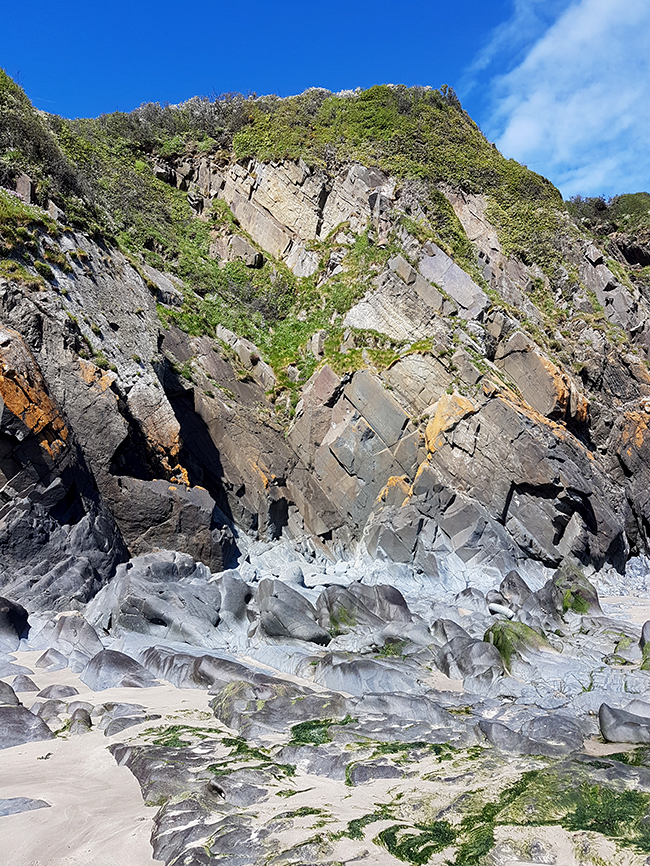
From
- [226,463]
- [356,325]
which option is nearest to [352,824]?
[226,463]

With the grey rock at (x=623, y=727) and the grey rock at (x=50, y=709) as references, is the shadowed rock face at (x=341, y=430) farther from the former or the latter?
the grey rock at (x=623, y=727)

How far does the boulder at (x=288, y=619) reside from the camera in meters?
11.2

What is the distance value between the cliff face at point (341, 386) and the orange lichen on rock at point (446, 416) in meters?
0.09

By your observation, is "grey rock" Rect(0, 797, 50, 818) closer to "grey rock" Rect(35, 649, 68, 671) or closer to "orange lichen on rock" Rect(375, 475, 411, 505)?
"grey rock" Rect(35, 649, 68, 671)

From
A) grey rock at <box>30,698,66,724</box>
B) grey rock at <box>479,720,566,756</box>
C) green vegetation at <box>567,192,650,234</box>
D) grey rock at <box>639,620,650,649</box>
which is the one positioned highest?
green vegetation at <box>567,192,650,234</box>

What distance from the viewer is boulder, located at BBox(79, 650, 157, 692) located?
8.23 metres

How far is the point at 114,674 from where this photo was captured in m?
8.40

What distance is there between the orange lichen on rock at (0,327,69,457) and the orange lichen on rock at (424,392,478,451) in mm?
12208

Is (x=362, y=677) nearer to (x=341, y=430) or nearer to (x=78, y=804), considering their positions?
(x=78, y=804)

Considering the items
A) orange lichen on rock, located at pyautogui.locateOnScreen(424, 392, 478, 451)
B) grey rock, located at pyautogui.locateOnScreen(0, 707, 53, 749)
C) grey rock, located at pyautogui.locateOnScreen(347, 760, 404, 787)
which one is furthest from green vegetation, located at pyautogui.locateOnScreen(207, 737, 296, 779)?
orange lichen on rock, located at pyautogui.locateOnScreen(424, 392, 478, 451)

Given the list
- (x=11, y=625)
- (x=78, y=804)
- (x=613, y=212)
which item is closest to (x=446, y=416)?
(x=11, y=625)

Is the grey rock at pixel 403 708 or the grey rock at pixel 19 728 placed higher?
the grey rock at pixel 403 708

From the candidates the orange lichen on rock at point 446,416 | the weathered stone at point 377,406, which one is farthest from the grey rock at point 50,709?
the orange lichen on rock at point 446,416

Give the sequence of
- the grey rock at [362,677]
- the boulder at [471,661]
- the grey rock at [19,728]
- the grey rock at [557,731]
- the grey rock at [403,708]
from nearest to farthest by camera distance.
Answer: the grey rock at [19,728] < the grey rock at [557,731] < the grey rock at [403,708] < the grey rock at [362,677] < the boulder at [471,661]
